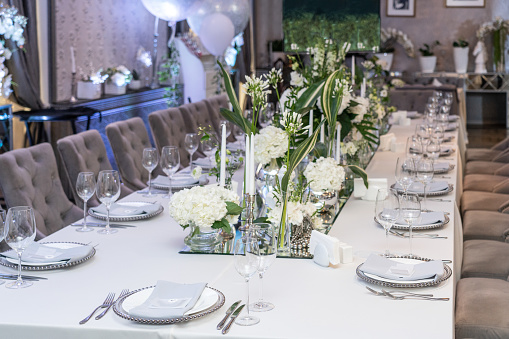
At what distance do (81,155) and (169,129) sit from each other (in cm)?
146

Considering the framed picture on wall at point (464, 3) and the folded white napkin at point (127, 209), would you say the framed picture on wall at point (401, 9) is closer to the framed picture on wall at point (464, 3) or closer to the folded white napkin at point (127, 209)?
the framed picture on wall at point (464, 3)

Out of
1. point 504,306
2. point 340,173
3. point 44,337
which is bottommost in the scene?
point 504,306

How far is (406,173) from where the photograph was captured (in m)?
3.16

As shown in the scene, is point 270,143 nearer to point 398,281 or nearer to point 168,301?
point 398,281

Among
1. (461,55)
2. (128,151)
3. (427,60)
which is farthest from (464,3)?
(128,151)

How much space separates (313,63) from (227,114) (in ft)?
3.29

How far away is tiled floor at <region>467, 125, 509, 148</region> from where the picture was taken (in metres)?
10.8

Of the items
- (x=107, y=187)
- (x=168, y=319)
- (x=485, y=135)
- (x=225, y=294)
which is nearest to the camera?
(x=168, y=319)

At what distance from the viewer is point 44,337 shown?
6.16ft

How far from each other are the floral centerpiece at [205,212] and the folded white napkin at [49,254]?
1.05 feet

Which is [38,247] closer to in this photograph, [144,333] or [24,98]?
[144,333]

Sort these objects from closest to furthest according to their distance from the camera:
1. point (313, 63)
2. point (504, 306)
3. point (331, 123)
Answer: point (504, 306) < point (331, 123) < point (313, 63)

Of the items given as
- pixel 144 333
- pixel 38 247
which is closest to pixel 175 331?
pixel 144 333

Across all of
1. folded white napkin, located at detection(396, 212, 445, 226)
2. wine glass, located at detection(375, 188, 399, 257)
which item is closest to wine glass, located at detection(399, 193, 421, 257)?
wine glass, located at detection(375, 188, 399, 257)
